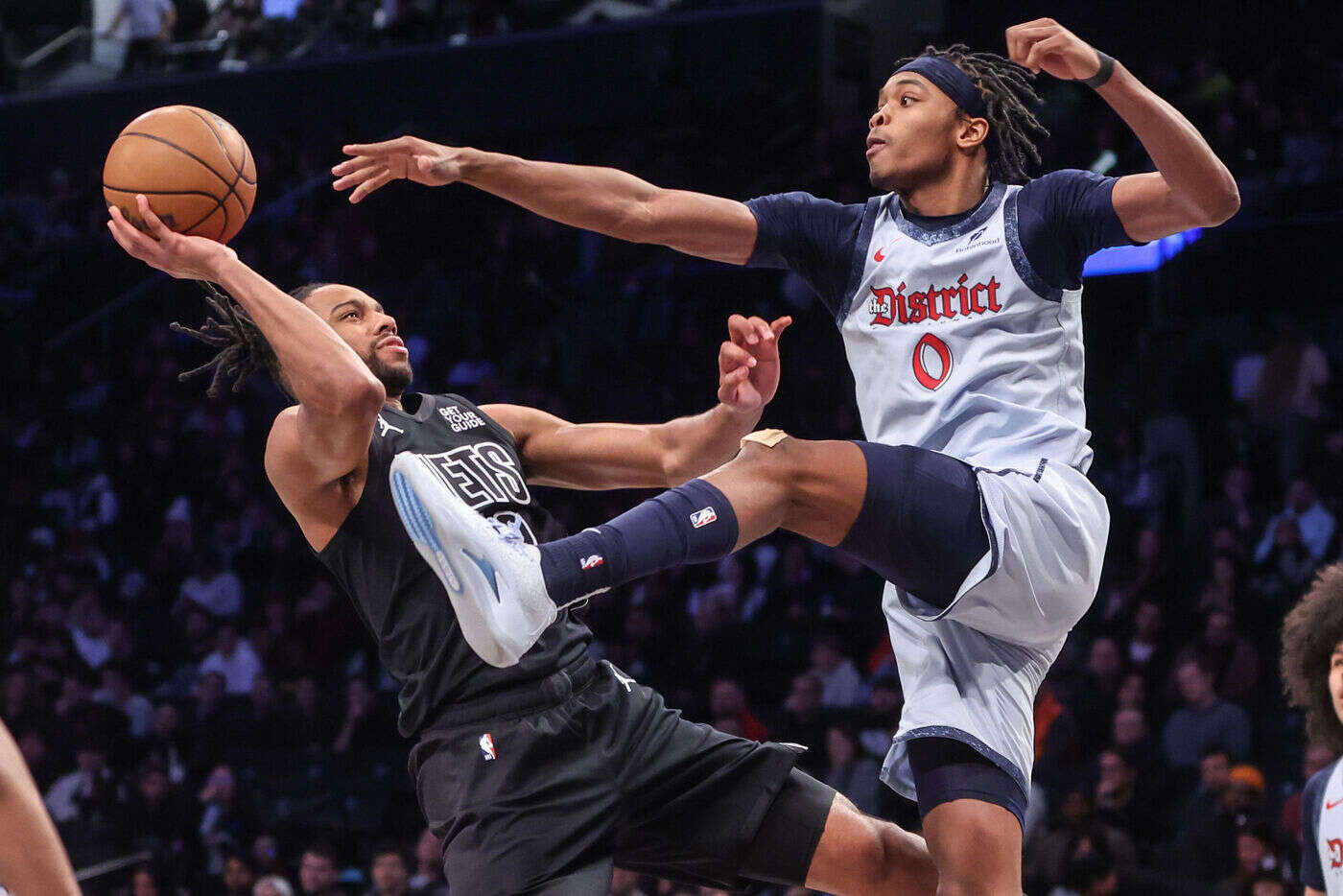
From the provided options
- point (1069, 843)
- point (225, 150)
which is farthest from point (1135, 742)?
point (225, 150)

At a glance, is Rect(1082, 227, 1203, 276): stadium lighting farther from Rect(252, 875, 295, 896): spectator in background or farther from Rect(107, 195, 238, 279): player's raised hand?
Rect(107, 195, 238, 279): player's raised hand

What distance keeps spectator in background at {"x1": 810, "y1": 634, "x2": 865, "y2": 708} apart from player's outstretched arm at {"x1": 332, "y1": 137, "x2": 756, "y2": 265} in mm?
5236

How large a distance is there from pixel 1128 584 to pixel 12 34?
13.4 metres

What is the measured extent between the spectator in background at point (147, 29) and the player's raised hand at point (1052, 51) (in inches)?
553

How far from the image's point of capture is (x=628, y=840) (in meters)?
4.00

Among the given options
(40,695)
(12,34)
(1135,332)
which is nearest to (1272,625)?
(1135,332)

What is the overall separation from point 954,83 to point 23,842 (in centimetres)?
292

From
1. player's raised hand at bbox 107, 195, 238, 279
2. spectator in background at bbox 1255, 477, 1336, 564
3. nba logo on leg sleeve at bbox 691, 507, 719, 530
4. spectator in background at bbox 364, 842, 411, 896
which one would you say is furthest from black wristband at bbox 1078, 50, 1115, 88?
spectator in background at bbox 364, 842, 411, 896

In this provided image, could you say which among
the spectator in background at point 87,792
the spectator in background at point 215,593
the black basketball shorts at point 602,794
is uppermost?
the black basketball shorts at point 602,794

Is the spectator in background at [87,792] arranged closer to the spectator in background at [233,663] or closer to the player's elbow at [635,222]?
the spectator in background at [233,663]

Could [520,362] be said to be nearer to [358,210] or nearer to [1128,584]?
[358,210]

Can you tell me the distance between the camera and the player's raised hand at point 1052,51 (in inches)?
140

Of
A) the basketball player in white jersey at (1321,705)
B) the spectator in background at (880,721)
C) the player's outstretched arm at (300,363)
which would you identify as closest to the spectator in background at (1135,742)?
the spectator in background at (880,721)

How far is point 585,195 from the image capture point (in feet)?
13.5
